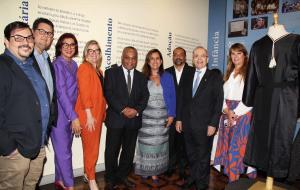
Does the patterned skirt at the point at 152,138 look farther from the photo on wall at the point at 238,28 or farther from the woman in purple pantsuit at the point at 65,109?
the photo on wall at the point at 238,28

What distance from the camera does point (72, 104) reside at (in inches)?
96.3

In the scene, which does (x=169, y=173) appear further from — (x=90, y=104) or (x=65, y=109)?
(x=65, y=109)

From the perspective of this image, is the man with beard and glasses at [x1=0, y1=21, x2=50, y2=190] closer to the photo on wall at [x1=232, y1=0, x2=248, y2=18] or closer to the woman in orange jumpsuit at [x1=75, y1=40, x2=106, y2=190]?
the woman in orange jumpsuit at [x1=75, y1=40, x2=106, y2=190]

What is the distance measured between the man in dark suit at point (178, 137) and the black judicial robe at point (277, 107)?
1264 millimetres

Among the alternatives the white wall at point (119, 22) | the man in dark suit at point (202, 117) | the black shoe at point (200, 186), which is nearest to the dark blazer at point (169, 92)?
the man in dark suit at point (202, 117)

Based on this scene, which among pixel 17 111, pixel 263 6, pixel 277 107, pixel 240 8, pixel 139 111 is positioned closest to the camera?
pixel 17 111

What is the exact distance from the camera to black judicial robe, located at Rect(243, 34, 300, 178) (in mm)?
1864

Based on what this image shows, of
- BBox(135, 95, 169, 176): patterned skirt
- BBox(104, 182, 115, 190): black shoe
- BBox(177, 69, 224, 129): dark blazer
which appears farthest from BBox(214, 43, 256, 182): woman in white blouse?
BBox(104, 182, 115, 190): black shoe

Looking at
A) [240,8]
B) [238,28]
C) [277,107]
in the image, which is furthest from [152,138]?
[240,8]

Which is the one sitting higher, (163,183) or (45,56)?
(45,56)

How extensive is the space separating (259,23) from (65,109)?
3369 millimetres

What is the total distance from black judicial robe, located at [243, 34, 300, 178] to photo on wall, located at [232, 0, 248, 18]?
241cm

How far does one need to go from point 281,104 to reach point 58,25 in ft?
7.93

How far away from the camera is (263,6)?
12.8 feet
